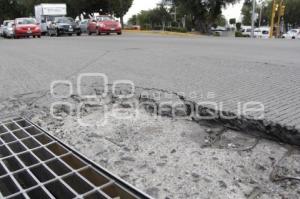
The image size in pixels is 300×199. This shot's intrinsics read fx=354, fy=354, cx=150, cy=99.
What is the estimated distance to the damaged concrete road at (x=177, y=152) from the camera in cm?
267

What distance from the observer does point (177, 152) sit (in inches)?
130

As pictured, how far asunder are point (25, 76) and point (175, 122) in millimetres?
4567

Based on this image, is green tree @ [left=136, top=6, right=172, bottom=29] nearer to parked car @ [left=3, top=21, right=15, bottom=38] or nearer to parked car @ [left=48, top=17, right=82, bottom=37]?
parked car @ [left=48, top=17, right=82, bottom=37]

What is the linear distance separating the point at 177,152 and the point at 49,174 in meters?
1.16

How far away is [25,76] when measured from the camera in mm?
7520

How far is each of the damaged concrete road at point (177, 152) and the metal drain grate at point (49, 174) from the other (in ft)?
0.43

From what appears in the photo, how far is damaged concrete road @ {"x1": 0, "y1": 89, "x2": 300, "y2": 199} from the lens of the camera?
8.75 ft

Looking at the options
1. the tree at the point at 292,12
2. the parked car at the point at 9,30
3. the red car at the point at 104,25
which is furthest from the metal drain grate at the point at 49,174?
the tree at the point at 292,12

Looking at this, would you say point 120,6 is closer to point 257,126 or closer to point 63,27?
point 63,27

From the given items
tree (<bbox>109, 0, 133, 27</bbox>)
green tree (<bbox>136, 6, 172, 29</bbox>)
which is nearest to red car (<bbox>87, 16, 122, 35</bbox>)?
tree (<bbox>109, 0, 133, 27</bbox>)

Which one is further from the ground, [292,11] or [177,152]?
[292,11]

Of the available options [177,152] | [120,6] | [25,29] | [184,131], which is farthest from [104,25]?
[177,152]

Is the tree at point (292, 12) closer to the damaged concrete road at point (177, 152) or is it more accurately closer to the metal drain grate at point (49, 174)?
the damaged concrete road at point (177, 152)

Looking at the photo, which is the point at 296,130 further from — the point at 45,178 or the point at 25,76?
the point at 25,76
